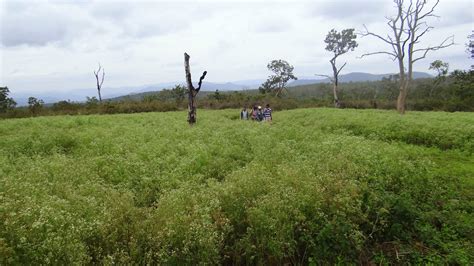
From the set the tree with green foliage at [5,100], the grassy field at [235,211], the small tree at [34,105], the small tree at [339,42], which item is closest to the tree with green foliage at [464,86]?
the small tree at [339,42]

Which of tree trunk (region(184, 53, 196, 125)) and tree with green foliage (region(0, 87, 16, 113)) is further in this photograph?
tree with green foliage (region(0, 87, 16, 113))

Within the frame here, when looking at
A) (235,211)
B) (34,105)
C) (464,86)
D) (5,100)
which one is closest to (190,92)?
(235,211)

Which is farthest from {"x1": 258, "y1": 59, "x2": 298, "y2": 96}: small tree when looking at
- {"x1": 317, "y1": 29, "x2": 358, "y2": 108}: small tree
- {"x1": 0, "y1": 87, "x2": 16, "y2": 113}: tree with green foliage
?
{"x1": 0, "y1": 87, "x2": 16, "y2": 113}: tree with green foliage

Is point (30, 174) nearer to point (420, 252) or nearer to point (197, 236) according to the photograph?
point (197, 236)

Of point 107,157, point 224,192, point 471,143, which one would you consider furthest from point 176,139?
point 471,143

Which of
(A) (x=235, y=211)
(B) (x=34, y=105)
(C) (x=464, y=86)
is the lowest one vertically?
(A) (x=235, y=211)

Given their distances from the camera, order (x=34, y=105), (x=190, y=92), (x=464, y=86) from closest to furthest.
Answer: (x=190, y=92)
(x=34, y=105)
(x=464, y=86)

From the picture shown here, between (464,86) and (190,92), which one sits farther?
(464,86)

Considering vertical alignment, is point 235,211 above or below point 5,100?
below

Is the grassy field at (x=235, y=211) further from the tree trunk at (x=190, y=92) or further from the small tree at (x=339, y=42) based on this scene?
the small tree at (x=339, y=42)

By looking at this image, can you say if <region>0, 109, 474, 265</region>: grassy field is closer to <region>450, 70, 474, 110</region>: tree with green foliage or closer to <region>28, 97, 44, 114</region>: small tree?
<region>28, 97, 44, 114</region>: small tree

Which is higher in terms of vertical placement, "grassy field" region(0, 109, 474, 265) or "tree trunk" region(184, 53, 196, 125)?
"tree trunk" region(184, 53, 196, 125)

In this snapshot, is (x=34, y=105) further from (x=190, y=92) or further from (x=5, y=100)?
(x=190, y=92)

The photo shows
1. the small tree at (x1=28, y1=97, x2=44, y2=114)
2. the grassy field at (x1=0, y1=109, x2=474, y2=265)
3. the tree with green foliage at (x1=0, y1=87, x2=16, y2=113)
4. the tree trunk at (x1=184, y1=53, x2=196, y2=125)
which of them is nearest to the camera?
the grassy field at (x1=0, y1=109, x2=474, y2=265)
